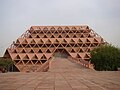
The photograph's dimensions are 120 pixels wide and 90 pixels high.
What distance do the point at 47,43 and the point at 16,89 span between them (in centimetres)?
6197

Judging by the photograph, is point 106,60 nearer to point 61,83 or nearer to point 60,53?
point 61,83

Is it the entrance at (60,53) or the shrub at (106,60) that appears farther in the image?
the entrance at (60,53)

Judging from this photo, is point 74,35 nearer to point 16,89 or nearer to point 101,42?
point 101,42

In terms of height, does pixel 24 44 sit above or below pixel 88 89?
above

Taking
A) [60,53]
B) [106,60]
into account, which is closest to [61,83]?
[106,60]

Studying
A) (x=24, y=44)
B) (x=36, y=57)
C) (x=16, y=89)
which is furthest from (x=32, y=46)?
(x=16, y=89)

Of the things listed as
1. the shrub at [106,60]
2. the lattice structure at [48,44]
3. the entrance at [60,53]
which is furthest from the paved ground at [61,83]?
the entrance at [60,53]

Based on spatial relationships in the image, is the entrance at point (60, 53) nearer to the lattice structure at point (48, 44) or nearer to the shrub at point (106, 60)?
the lattice structure at point (48, 44)

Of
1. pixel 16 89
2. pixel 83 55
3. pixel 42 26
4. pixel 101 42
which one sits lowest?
pixel 16 89

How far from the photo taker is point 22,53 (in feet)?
213

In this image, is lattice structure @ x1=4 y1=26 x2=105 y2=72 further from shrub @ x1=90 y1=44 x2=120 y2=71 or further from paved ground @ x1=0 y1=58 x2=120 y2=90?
paved ground @ x1=0 y1=58 x2=120 y2=90

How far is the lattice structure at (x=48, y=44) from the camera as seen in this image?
6275cm

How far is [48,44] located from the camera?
70625 mm

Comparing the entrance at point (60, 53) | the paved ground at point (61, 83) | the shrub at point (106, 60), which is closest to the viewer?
the paved ground at point (61, 83)
